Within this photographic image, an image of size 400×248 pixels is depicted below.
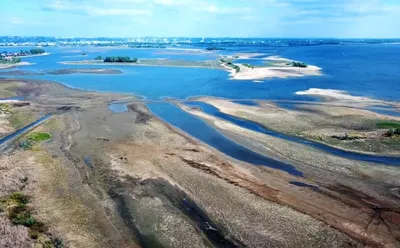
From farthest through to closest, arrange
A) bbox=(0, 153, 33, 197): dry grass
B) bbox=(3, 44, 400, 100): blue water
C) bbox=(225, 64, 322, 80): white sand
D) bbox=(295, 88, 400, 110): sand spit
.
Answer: bbox=(225, 64, 322, 80): white sand < bbox=(3, 44, 400, 100): blue water < bbox=(295, 88, 400, 110): sand spit < bbox=(0, 153, 33, 197): dry grass

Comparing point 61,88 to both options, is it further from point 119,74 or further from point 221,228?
point 221,228

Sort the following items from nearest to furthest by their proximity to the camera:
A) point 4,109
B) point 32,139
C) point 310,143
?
point 310,143, point 32,139, point 4,109

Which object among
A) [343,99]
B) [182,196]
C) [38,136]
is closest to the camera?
[182,196]

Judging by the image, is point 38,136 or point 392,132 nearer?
point 392,132

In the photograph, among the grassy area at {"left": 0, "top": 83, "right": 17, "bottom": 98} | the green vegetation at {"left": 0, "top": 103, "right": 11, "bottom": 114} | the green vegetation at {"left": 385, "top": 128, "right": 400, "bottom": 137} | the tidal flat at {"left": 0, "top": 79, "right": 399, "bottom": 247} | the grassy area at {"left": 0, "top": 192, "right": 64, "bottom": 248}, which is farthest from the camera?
the grassy area at {"left": 0, "top": 83, "right": 17, "bottom": 98}

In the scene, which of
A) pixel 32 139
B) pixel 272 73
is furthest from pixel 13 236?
pixel 272 73

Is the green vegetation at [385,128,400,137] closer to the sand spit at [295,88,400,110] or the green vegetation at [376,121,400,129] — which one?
the green vegetation at [376,121,400,129]

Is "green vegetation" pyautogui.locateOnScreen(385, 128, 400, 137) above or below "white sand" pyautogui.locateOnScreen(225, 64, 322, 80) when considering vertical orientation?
below

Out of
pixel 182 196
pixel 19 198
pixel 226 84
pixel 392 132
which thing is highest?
pixel 226 84

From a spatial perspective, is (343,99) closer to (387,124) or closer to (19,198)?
(387,124)

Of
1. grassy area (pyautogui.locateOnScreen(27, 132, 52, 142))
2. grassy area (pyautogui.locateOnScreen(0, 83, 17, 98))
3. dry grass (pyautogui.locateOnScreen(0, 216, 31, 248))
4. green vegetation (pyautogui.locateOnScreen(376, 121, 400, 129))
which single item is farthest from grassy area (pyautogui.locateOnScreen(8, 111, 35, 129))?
green vegetation (pyautogui.locateOnScreen(376, 121, 400, 129))

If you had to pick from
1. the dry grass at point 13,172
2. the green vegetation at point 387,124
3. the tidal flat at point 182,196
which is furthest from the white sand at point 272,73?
the dry grass at point 13,172
